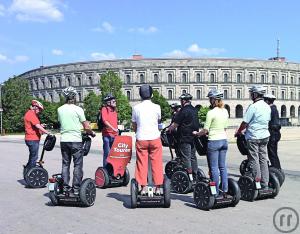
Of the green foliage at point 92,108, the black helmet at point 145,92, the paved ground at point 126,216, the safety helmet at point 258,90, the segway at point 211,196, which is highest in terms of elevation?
the green foliage at point 92,108

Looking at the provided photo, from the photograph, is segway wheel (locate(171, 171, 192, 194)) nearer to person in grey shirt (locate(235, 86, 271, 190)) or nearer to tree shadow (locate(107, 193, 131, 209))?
tree shadow (locate(107, 193, 131, 209))

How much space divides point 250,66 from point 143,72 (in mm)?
28654

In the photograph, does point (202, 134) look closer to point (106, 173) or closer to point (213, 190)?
point (213, 190)

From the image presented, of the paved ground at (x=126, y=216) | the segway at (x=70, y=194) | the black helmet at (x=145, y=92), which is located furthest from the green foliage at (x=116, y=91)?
the black helmet at (x=145, y=92)

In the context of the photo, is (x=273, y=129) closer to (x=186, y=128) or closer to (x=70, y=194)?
(x=186, y=128)

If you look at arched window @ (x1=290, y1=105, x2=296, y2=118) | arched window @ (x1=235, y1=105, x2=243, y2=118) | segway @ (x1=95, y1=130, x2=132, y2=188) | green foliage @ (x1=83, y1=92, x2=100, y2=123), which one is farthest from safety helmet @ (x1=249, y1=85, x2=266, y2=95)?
arched window @ (x1=290, y1=105, x2=296, y2=118)

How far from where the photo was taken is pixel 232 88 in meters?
110

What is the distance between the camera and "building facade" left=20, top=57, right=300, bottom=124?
109 metres

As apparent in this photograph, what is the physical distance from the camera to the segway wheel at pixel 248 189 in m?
8.16

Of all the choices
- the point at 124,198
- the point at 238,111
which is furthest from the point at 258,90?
the point at 238,111

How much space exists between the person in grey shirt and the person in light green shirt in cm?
78

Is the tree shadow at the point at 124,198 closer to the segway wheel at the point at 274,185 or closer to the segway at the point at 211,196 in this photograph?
the segway at the point at 211,196

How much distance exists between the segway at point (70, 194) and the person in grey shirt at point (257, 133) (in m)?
3.19

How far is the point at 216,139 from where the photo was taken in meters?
7.73
